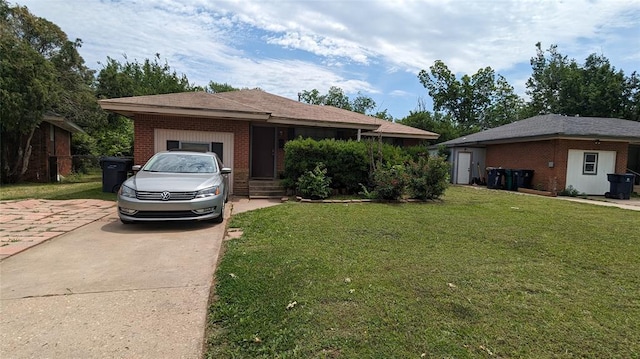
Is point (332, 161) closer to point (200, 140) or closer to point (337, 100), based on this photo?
point (200, 140)

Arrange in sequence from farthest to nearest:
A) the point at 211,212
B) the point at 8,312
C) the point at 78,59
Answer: the point at 78,59
the point at 211,212
the point at 8,312

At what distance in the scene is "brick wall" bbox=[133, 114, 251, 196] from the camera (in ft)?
34.3

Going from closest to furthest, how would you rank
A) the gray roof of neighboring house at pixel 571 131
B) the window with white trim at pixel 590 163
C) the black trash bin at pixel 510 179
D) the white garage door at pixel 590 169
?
the gray roof of neighboring house at pixel 571 131
the white garage door at pixel 590 169
the window with white trim at pixel 590 163
the black trash bin at pixel 510 179

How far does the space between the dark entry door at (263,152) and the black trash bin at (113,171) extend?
14.4ft

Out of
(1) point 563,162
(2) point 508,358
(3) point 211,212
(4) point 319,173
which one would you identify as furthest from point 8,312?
(1) point 563,162

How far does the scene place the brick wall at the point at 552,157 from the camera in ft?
47.7

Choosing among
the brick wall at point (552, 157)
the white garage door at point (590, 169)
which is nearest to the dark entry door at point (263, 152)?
the brick wall at point (552, 157)

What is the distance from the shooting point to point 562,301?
10.2 ft

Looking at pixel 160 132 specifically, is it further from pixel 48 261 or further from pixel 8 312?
pixel 8 312

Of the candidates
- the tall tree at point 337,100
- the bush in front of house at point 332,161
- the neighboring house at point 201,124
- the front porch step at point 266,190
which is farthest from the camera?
the tall tree at point 337,100

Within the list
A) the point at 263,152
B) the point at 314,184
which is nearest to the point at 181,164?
the point at 314,184

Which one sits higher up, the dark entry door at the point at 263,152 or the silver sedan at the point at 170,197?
the dark entry door at the point at 263,152

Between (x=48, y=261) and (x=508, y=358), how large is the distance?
5.03 m

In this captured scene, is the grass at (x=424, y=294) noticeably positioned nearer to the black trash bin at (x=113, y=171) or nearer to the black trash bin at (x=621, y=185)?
the black trash bin at (x=113, y=171)
